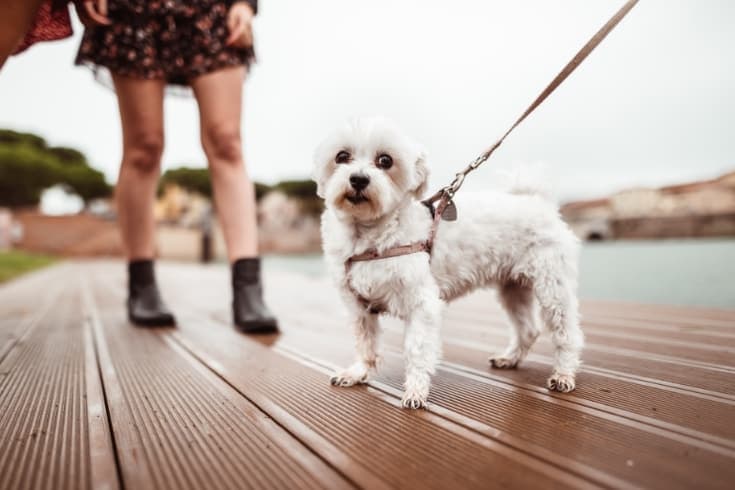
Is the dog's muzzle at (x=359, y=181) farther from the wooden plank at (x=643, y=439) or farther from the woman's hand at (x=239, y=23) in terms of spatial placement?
the woman's hand at (x=239, y=23)

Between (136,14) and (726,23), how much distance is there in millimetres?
3833

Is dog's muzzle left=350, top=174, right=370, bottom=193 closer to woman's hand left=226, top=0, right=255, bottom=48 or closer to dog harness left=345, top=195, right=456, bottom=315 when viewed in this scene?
dog harness left=345, top=195, right=456, bottom=315

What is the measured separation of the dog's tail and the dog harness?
1.19 ft

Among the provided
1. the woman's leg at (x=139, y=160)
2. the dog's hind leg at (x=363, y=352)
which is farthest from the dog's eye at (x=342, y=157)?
the woman's leg at (x=139, y=160)

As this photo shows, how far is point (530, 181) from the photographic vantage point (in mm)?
1692

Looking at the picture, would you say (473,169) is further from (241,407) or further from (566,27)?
(566,27)

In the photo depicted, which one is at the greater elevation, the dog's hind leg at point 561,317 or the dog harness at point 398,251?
the dog harness at point 398,251

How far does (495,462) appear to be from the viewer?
826 mm

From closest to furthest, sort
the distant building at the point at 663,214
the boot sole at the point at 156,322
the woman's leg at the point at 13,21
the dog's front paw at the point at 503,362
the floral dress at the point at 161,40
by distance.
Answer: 1. the woman's leg at the point at 13,21
2. the dog's front paw at the point at 503,362
3. the floral dress at the point at 161,40
4. the boot sole at the point at 156,322
5. the distant building at the point at 663,214

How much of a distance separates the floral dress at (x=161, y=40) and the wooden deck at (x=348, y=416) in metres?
1.32

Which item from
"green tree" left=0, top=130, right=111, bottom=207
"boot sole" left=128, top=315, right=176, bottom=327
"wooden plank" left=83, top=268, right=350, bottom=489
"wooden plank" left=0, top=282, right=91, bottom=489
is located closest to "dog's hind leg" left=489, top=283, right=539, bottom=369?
"wooden plank" left=83, top=268, right=350, bottom=489

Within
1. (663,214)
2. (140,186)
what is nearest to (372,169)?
(140,186)

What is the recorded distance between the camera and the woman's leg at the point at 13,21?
4.21 feet

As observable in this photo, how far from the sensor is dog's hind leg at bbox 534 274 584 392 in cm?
142
